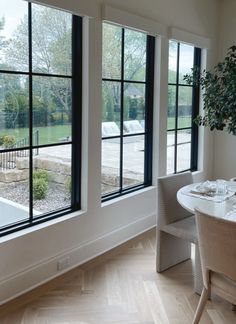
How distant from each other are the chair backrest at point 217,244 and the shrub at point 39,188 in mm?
1373

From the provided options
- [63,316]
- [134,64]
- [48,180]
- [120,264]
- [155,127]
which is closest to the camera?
[63,316]

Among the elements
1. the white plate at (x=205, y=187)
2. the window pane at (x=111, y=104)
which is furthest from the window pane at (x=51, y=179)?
the white plate at (x=205, y=187)

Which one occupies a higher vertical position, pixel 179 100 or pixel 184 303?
pixel 179 100

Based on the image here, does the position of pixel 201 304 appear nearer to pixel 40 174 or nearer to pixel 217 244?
pixel 217 244

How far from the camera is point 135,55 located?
3865mm

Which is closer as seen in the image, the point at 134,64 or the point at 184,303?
the point at 184,303

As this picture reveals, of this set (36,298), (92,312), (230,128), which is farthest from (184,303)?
(230,128)

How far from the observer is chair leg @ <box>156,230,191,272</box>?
3150mm

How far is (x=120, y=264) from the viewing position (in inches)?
130

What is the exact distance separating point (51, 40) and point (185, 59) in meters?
2.17

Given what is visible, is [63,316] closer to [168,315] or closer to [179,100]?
[168,315]

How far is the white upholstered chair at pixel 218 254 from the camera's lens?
2.00 meters

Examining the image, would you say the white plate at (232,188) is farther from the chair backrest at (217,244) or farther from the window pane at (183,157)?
the window pane at (183,157)

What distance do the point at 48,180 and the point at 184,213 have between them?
118cm
